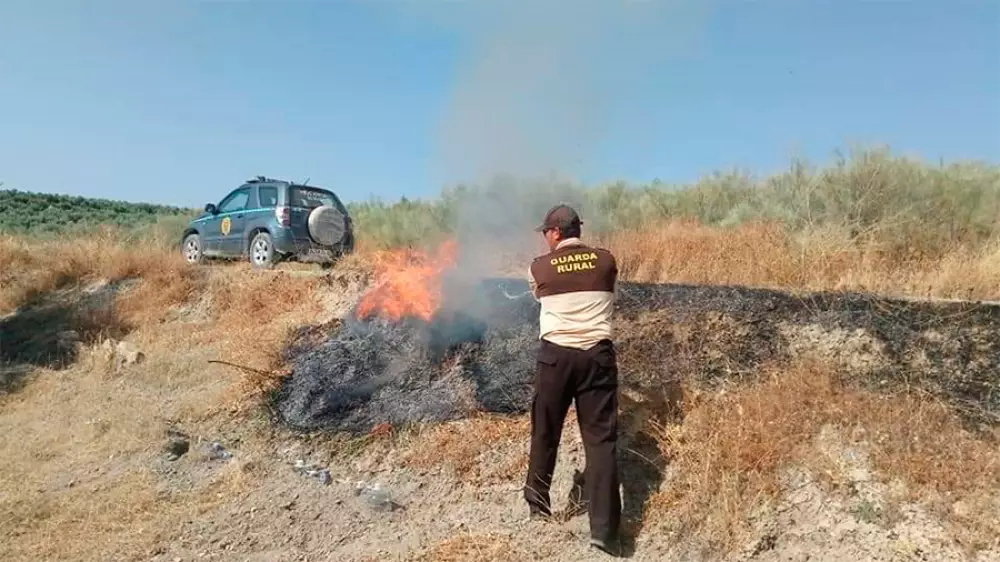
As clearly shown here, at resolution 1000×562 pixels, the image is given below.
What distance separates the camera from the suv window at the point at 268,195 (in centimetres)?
1241

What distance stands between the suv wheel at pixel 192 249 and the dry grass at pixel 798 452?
38.2ft

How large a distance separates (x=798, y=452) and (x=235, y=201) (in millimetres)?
11555

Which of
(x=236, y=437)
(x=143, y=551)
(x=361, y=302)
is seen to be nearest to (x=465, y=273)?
(x=361, y=302)

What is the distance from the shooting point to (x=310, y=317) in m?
9.29

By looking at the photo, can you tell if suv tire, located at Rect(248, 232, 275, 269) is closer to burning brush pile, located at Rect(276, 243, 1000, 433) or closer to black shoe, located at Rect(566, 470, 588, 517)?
burning brush pile, located at Rect(276, 243, 1000, 433)

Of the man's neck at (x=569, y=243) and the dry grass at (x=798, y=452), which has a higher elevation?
the man's neck at (x=569, y=243)

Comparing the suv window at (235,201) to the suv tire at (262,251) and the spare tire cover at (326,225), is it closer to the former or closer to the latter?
Answer: the suv tire at (262,251)

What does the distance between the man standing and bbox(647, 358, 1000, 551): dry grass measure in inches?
21.0

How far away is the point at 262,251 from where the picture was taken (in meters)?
12.4

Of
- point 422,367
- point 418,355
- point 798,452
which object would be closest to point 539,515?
point 798,452

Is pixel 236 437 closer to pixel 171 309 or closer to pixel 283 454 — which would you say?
pixel 283 454

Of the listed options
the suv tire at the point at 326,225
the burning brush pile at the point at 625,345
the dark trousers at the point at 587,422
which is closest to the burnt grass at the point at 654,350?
the burning brush pile at the point at 625,345

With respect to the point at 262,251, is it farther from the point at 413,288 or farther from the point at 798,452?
the point at 798,452

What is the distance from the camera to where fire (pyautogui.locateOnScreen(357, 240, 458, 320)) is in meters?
7.84
